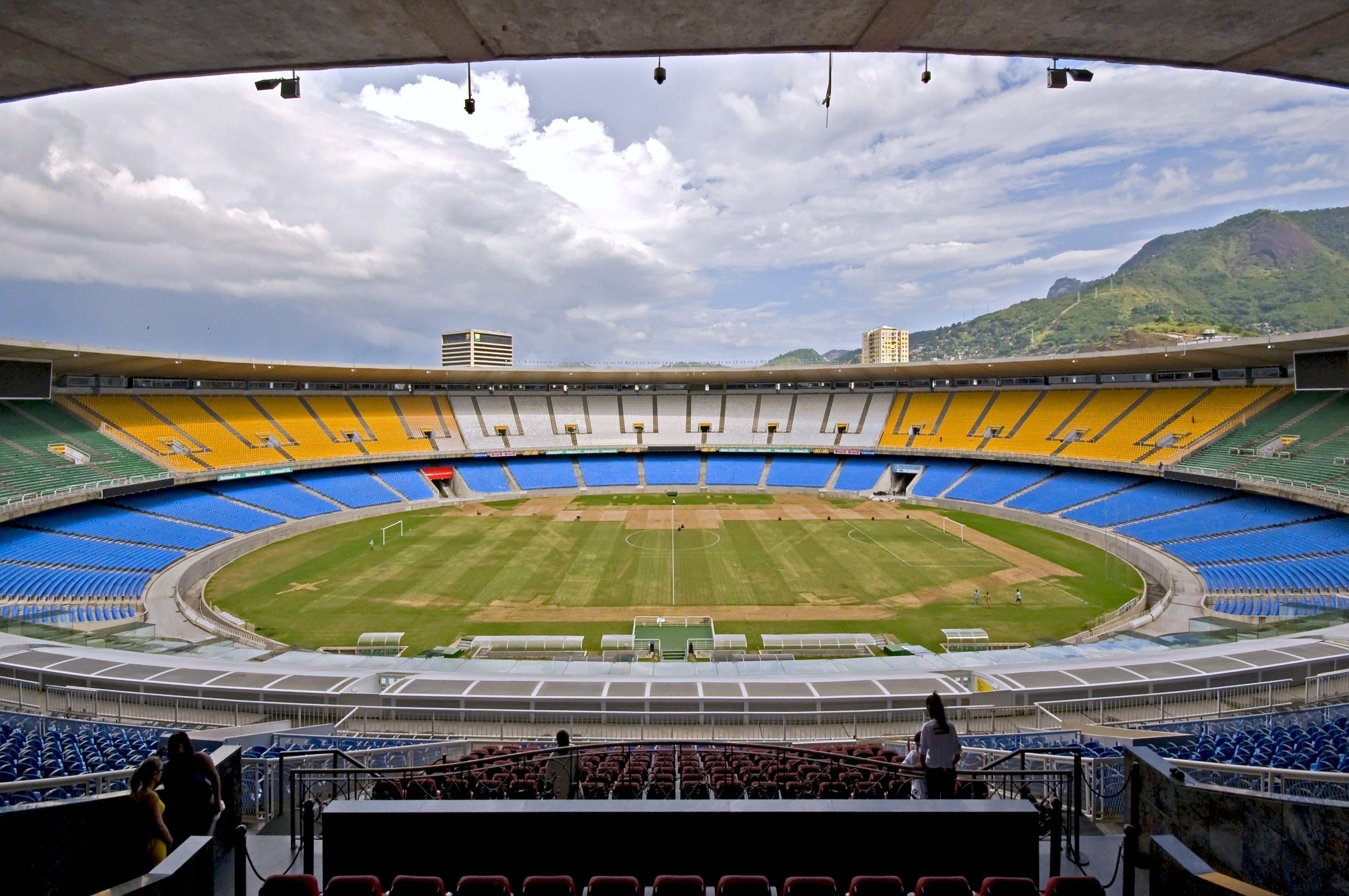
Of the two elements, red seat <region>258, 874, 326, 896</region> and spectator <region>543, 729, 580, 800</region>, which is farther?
spectator <region>543, 729, 580, 800</region>

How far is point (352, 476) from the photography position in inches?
1818

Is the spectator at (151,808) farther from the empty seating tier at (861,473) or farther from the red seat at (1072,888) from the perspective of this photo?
the empty seating tier at (861,473)

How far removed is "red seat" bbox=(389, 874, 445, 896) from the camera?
4164 millimetres

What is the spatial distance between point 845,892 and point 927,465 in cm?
4887

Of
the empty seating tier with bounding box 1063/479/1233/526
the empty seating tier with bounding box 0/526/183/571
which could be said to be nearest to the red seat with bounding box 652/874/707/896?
the empty seating tier with bounding box 0/526/183/571

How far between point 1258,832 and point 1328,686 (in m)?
11.5

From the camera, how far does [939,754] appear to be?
19.5 feet

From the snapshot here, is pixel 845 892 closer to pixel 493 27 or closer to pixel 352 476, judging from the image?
pixel 493 27

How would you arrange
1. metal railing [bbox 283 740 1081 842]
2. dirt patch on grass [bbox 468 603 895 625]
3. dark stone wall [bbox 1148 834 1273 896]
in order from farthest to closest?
dirt patch on grass [bbox 468 603 895 625], metal railing [bbox 283 740 1081 842], dark stone wall [bbox 1148 834 1273 896]

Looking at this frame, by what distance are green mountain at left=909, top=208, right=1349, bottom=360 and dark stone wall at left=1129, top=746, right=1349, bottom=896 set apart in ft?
389

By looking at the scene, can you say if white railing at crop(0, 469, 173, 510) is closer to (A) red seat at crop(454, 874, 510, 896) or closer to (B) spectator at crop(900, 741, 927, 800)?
(A) red seat at crop(454, 874, 510, 896)

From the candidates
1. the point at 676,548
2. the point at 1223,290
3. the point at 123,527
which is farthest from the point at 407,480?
the point at 1223,290

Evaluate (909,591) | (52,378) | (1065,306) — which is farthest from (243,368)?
(1065,306)

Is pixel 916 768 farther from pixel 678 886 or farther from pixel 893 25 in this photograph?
pixel 893 25
